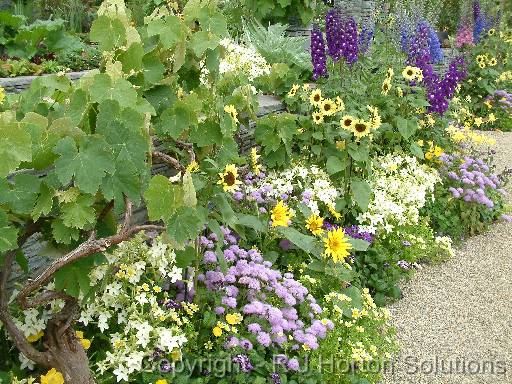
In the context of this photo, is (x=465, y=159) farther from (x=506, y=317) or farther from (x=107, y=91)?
(x=107, y=91)

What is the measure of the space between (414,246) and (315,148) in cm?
87

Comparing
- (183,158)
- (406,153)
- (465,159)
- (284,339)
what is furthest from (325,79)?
(284,339)

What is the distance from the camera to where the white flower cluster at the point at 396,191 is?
149 inches

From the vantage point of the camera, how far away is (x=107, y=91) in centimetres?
175

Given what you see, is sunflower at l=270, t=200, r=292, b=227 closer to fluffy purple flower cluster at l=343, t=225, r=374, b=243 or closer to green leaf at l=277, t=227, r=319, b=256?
green leaf at l=277, t=227, r=319, b=256

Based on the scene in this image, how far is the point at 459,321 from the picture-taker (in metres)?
3.38

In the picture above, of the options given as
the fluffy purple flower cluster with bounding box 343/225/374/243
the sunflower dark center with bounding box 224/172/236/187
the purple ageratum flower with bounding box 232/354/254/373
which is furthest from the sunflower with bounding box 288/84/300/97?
the purple ageratum flower with bounding box 232/354/254/373

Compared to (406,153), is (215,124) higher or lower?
higher

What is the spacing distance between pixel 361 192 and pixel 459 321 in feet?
2.99

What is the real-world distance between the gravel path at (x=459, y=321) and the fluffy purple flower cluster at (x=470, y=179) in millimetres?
341

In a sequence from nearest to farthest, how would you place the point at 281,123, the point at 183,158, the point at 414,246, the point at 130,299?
the point at 130,299 < the point at 183,158 < the point at 281,123 < the point at 414,246

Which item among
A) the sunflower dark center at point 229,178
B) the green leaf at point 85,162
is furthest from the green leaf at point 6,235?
the sunflower dark center at point 229,178

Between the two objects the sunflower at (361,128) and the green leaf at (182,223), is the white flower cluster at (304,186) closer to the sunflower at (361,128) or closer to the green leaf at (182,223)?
the sunflower at (361,128)

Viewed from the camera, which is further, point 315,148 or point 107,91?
point 315,148
